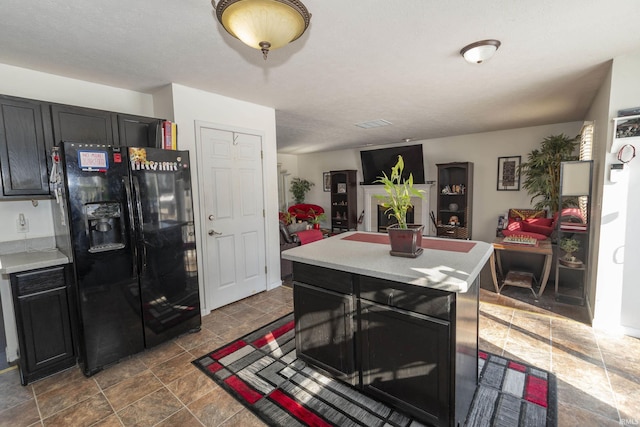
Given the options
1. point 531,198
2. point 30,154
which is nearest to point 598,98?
point 531,198

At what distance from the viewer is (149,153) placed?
235 cm

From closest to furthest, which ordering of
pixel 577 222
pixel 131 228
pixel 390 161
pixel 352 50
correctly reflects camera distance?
1. pixel 352 50
2. pixel 131 228
3. pixel 577 222
4. pixel 390 161

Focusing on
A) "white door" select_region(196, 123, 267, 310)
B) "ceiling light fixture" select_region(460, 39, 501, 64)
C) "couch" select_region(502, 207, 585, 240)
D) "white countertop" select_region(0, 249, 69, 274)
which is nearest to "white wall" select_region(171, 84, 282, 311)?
"white door" select_region(196, 123, 267, 310)

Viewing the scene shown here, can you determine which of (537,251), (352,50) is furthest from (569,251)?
(352,50)

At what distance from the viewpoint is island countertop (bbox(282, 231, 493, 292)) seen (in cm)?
145

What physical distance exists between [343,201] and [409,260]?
6031 mm

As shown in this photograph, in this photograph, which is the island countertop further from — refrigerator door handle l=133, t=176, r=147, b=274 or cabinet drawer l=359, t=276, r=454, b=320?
refrigerator door handle l=133, t=176, r=147, b=274

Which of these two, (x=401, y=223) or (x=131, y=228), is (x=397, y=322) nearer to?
(x=401, y=223)

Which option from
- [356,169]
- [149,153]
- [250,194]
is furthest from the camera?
[356,169]

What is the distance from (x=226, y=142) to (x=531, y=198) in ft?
17.5

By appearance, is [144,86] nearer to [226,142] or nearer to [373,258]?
[226,142]

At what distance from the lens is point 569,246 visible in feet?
10.4

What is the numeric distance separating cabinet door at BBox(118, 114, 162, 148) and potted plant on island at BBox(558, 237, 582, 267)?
4.31m

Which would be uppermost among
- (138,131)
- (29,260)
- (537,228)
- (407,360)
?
(138,131)
